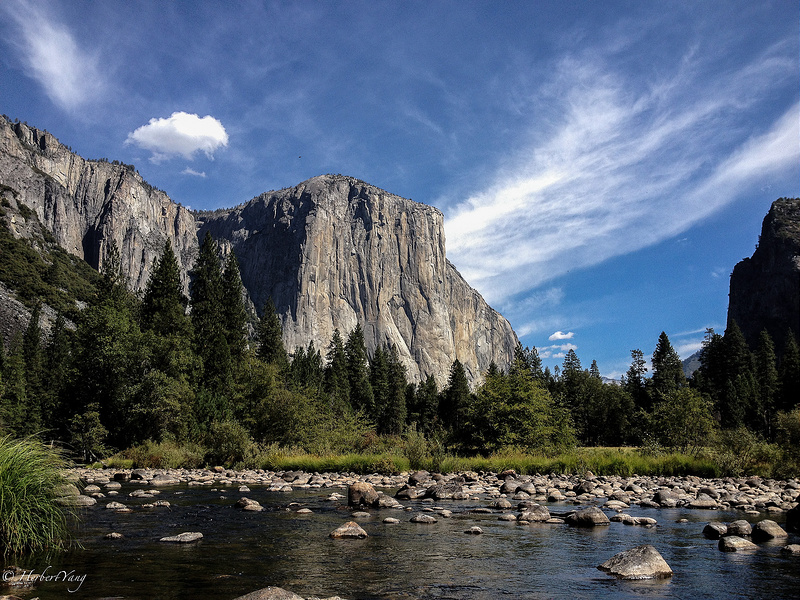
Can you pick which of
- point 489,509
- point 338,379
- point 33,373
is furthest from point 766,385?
point 33,373

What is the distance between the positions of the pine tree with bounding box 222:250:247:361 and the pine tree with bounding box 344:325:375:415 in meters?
28.5

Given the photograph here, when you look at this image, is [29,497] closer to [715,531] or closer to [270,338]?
[715,531]

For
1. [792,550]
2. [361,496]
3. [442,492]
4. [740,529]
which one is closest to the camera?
[792,550]

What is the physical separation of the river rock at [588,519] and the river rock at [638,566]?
409 centimetres

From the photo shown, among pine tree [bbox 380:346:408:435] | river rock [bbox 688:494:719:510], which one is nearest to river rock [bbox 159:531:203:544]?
river rock [bbox 688:494:719:510]

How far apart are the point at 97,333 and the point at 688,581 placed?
131 ft

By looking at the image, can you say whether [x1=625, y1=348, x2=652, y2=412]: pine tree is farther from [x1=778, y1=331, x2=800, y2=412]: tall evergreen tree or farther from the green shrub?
the green shrub

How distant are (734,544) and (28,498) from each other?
12.0m

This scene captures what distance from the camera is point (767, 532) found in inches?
402

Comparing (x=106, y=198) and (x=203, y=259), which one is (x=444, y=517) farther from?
(x=106, y=198)

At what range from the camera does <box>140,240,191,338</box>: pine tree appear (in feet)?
164

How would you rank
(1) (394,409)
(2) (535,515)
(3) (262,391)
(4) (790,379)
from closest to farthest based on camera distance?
(2) (535,515) < (3) (262,391) < (4) (790,379) < (1) (394,409)

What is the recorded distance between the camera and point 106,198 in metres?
192

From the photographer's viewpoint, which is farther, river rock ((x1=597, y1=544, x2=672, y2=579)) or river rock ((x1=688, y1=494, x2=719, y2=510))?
river rock ((x1=688, y1=494, x2=719, y2=510))
